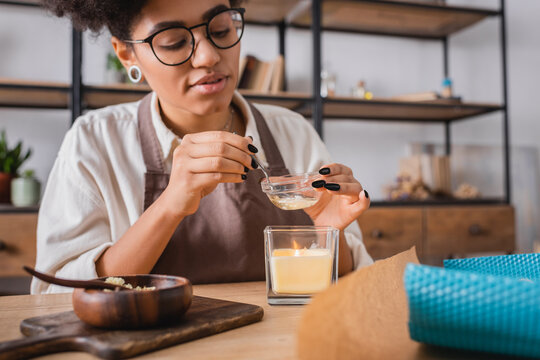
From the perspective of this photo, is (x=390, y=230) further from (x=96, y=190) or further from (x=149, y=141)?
(x=96, y=190)

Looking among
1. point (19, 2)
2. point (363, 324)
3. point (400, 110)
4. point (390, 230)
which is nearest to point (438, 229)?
point (390, 230)

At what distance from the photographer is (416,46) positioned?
9.79ft

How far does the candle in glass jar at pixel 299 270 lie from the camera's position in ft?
2.29

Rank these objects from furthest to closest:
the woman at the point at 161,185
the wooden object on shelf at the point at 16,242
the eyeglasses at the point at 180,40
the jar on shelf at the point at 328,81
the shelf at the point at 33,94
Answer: the jar on shelf at the point at 328,81 → the shelf at the point at 33,94 → the wooden object on shelf at the point at 16,242 → the eyeglasses at the point at 180,40 → the woman at the point at 161,185

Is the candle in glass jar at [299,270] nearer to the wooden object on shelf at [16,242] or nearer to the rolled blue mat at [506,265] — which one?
the rolled blue mat at [506,265]

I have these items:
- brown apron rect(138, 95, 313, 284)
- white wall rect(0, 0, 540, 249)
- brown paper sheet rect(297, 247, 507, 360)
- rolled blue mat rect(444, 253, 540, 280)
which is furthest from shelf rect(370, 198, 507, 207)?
brown paper sheet rect(297, 247, 507, 360)

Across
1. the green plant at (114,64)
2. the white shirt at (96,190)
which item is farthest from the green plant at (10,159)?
the white shirt at (96,190)

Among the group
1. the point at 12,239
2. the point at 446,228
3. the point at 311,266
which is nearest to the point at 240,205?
the point at 311,266

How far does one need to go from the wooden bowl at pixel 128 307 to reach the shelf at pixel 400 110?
2004 millimetres

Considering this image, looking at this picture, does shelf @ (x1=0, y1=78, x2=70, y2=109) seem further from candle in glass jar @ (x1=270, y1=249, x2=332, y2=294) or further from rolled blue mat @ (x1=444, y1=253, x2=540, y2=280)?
rolled blue mat @ (x1=444, y1=253, x2=540, y2=280)

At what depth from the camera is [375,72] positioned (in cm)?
289

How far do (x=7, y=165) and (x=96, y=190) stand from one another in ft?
3.99

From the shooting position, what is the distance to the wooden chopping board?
17.5 inches

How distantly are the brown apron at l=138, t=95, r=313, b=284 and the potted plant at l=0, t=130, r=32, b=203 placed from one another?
3.76 feet
